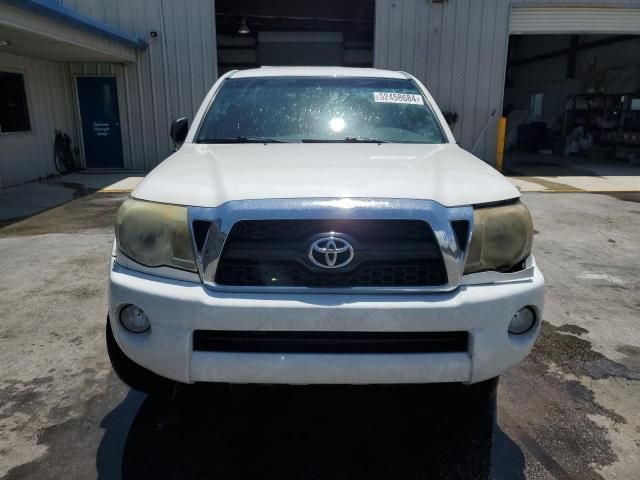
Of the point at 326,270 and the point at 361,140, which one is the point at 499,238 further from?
the point at 361,140

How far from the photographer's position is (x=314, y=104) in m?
3.41

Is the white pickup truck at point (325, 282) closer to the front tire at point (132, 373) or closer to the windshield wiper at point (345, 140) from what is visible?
the front tire at point (132, 373)

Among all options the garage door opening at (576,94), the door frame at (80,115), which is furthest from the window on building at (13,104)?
the garage door opening at (576,94)

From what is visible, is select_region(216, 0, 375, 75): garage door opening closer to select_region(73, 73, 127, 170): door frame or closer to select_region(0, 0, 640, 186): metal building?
select_region(0, 0, 640, 186): metal building

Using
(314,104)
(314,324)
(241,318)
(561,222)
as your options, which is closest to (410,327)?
(314,324)

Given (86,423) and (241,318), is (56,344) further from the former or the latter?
(241,318)

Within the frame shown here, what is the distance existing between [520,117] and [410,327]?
23130 millimetres

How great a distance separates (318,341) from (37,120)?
11620 mm

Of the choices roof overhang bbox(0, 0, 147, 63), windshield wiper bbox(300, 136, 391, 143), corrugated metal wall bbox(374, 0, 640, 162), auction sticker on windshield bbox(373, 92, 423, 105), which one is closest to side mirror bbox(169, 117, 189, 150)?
windshield wiper bbox(300, 136, 391, 143)

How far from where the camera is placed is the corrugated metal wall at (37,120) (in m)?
10.2

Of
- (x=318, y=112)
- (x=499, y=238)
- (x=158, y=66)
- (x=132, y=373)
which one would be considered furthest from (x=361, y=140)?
(x=158, y=66)

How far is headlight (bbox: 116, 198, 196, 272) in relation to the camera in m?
2.04

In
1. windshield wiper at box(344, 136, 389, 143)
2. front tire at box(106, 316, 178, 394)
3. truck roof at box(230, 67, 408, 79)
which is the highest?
truck roof at box(230, 67, 408, 79)

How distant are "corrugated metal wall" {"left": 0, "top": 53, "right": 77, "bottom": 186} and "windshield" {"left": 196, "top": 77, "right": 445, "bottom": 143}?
858 cm
